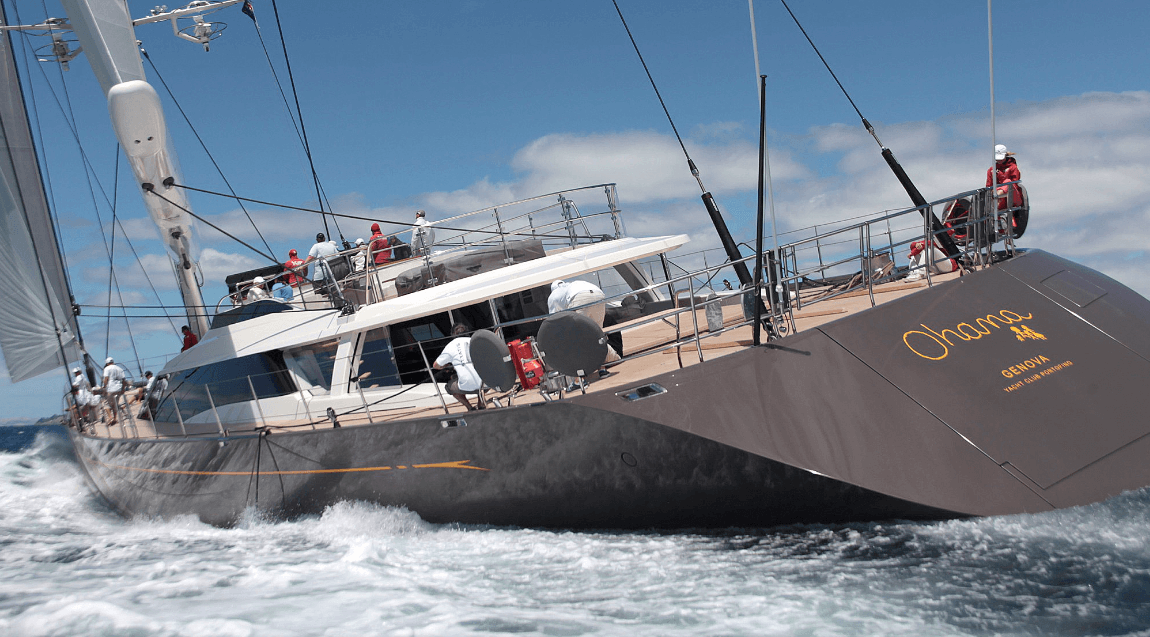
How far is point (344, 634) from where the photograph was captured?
4.17 metres

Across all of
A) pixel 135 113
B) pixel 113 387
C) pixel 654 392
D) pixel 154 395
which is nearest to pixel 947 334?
pixel 654 392

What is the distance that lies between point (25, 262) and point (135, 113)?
6.21m

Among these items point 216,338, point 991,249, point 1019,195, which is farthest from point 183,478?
point 1019,195

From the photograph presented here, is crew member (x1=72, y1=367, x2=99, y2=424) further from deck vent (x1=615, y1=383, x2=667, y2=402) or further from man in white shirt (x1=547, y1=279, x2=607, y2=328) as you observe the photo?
deck vent (x1=615, y1=383, x2=667, y2=402)

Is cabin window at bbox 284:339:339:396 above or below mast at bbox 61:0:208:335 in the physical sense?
below

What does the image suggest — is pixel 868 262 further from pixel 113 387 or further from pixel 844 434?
pixel 113 387

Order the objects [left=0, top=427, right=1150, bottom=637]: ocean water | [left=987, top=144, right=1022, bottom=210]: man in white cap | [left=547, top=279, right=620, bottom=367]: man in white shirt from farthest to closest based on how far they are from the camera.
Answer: [left=987, top=144, right=1022, bottom=210]: man in white cap → [left=547, top=279, right=620, bottom=367]: man in white shirt → [left=0, top=427, right=1150, bottom=637]: ocean water

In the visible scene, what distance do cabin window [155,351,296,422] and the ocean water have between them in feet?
6.84

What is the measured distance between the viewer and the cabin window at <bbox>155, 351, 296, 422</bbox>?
27.1 feet

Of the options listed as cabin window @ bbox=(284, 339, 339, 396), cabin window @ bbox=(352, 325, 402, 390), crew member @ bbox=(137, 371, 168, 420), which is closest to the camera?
cabin window @ bbox=(352, 325, 402, 390)

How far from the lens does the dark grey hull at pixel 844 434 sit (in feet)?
16.7

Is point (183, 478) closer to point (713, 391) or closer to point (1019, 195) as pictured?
point (713, 391)

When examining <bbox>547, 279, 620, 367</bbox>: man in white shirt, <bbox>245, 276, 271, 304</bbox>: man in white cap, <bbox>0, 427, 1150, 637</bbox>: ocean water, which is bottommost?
<bbox>0, 427, 1150, 637</bbox>: ocean water

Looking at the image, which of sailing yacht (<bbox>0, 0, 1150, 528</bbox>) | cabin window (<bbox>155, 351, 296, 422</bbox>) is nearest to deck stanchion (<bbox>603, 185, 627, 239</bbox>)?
sailing yacht (<bbox>0, 0, 1150, 528</bbox>)
